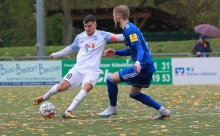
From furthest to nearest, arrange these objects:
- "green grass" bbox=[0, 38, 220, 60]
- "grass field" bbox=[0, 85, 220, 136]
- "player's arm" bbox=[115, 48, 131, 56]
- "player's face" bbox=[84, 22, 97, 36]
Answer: "green grass" bbox=[0, 38, 220, 60] < "player's face" bbox=[84, 22, 97, 36] < "player's arm" bbox=[115, 48, 131, 56] < "grass field" bbox=[0, 85, 220, 136]

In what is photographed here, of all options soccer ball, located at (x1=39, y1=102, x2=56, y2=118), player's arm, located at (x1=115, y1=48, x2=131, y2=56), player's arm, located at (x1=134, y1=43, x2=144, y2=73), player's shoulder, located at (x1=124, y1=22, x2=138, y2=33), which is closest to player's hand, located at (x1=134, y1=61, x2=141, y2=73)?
player's arm, located at (x1=134, y1=43, x2=144, y2=73)

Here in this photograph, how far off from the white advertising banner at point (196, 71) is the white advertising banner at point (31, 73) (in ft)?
15.5

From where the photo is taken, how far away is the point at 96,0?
151ft

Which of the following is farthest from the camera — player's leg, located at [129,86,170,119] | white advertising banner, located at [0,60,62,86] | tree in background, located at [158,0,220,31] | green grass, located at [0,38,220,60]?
tree in background, located at [158,0,220,31]

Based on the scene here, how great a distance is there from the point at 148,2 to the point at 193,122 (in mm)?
38978

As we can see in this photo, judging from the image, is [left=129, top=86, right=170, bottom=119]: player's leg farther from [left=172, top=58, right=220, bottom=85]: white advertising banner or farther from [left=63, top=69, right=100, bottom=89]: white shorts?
[left=172, top=58, right=220, bottom=85]: white advertising banner

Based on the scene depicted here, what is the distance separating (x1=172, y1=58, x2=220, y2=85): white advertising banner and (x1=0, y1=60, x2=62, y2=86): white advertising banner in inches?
186

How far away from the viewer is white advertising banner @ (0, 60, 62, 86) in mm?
24656

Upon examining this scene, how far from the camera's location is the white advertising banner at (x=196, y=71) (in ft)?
75.4

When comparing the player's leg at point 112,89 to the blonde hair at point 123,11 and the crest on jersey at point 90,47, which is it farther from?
the crest on jersey at point 90,47

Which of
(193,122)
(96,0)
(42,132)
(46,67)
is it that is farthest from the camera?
→ (96,0)

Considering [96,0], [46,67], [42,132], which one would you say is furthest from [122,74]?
[96,0]

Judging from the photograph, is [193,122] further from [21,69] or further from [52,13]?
[52,13]

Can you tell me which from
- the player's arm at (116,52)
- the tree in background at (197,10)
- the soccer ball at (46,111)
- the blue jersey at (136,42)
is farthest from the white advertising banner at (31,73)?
the tree in background at (197,10)
